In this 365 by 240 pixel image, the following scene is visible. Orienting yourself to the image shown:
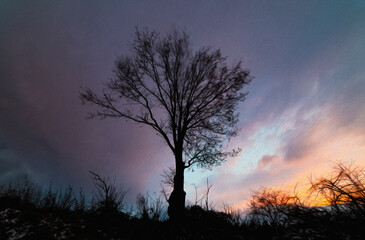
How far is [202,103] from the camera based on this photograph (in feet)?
28.7

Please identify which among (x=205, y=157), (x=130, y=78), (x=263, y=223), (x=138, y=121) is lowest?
(x=263, y=223)

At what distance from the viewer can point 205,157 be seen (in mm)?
8188

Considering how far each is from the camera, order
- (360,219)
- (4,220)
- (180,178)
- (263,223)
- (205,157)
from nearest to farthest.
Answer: (360,219)
(4,220)
(263,223)
(180,178)
(205,157)

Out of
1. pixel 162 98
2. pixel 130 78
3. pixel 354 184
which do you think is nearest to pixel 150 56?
pixel 130 78

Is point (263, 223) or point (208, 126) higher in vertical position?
Result: point (208, 126)

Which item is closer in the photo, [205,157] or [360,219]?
[360,219]

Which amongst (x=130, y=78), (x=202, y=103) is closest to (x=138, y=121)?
(x=130, y=78)

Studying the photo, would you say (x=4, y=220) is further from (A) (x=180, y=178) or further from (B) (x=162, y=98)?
(B) (x=162, y=98)

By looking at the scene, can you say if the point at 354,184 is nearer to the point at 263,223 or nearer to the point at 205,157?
the point at 263,223

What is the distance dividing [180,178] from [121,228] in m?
3.17

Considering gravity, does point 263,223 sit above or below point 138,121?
below

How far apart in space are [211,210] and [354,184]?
4.11m

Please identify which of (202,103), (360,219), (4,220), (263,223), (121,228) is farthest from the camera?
(202,103)

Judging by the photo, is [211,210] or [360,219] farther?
[211,210]
